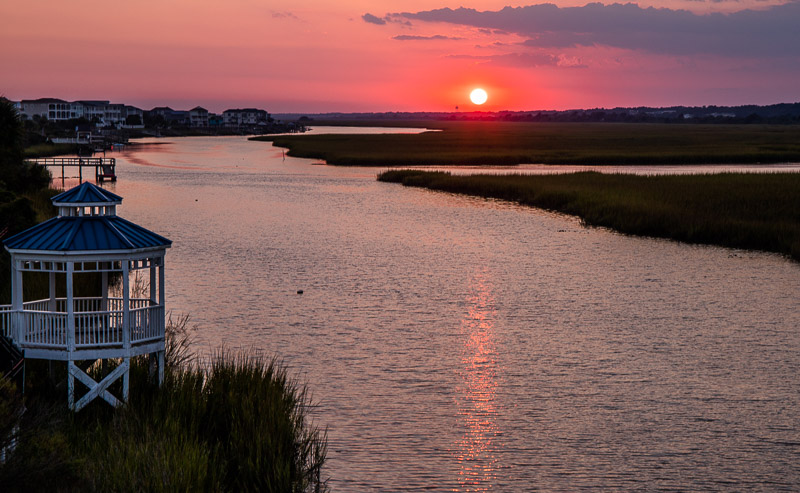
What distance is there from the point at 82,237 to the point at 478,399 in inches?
389

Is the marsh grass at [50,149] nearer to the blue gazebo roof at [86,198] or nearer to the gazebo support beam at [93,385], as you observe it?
the blue gazebo roof at [86,198]

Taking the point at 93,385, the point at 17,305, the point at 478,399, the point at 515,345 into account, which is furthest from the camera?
the point at 515,345

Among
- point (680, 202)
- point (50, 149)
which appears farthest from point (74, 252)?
point (50, 149)

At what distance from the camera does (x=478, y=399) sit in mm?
20906

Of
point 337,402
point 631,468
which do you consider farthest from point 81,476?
point 631,468

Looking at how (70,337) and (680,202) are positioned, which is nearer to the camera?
(70,337)

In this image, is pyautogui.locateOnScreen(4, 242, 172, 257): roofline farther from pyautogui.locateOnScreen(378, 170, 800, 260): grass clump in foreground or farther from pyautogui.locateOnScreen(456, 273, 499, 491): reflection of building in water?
pyautogui.locateOnScreen(378, 170, 800, 260): grass clump in foreground

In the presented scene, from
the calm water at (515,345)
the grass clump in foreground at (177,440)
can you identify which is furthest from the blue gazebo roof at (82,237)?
the calm water at (515,345)

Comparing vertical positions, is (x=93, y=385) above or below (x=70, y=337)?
below

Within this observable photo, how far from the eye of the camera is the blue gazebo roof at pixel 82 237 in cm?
1591

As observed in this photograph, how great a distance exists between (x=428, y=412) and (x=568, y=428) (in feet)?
10.3

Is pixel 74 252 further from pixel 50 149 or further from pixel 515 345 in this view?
pixel 50 149

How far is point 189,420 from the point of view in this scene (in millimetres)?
16328

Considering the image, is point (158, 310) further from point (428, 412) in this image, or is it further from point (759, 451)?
point (759, 451)
